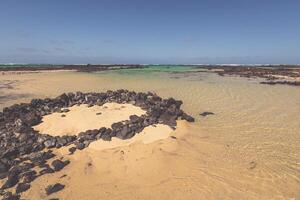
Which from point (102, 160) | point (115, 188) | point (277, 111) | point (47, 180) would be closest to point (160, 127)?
point (102, 160)

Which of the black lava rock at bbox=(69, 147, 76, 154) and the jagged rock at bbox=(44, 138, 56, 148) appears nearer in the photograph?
the black lava rock at bbox=(69, 147, 76, 154)

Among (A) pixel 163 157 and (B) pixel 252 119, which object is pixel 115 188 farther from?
(B) pixel 252 119

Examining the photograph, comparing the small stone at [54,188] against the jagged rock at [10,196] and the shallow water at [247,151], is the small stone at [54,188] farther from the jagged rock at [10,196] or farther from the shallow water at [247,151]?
the shallow water at [247,151]

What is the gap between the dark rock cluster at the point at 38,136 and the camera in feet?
17.9

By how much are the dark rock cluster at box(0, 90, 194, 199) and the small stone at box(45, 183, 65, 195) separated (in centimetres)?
3

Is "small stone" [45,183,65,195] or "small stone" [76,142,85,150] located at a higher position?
"small stone" [76,142,85,150]

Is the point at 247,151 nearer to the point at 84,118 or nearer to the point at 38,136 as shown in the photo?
the point at 84,118

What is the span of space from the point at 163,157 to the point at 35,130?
4.84 m

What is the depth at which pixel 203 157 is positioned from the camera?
612 cm

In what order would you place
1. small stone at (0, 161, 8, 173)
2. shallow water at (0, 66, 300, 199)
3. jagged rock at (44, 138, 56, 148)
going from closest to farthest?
1. shallow water at (0, 66, 300, 199)
2. small stone at (0, 161, 8, 173)
3. jagged rock at (44, 138, 56, 148)

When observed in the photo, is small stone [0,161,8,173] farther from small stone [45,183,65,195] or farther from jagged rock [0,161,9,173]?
small stone [45,183,65,195]

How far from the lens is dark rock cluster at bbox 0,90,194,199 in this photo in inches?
215

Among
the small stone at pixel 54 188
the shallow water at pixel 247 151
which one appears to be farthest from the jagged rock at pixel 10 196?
the shallow water at pixel 247 151

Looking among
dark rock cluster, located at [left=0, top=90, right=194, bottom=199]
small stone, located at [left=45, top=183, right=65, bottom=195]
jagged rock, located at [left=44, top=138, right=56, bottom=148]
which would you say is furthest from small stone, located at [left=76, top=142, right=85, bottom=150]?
small stone, located at [left=45, top=183, right=65, bottom=195]
